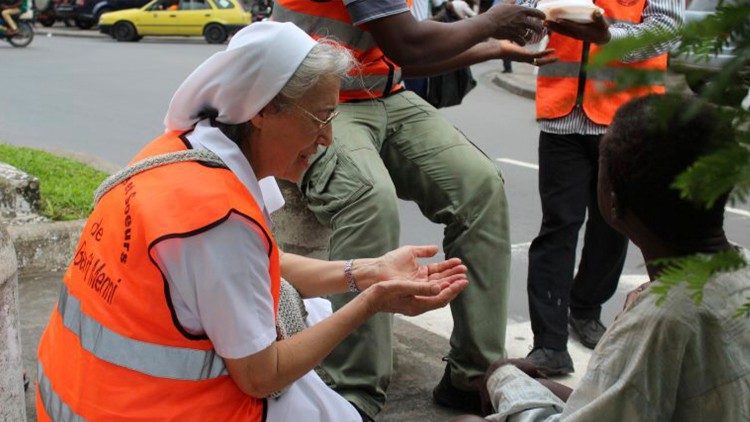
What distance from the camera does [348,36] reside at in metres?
3.57

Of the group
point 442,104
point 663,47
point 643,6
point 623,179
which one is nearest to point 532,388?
point 623,179

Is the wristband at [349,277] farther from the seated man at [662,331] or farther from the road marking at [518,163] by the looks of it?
the road marking at [518,163]

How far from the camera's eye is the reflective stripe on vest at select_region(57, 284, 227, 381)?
2.33 m

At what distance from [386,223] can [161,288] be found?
122 centimetres

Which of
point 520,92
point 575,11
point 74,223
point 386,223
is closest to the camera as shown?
point 386,223

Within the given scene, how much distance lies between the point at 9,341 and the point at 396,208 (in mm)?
1227

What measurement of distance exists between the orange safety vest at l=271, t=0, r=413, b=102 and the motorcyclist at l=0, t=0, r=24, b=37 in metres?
18.8

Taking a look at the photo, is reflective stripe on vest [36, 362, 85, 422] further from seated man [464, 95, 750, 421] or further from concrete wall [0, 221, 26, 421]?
seated man [464, 95, 750, 421]

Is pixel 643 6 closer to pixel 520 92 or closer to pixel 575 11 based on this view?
pixel 575 11

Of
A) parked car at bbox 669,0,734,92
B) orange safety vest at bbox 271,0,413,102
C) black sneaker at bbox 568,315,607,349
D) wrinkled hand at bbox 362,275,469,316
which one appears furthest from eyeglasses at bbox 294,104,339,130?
black sneaker at bbox 568,315,607,349

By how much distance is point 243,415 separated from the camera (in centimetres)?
243

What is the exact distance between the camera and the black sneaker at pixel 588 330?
454 centimetres

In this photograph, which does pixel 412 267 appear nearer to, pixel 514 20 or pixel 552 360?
pixel 514 20

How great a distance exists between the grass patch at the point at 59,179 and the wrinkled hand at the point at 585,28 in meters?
2.99
